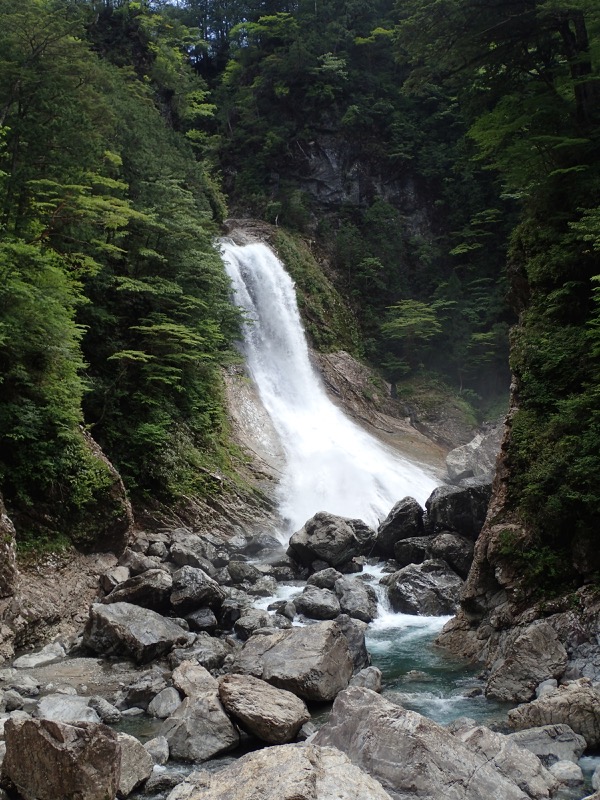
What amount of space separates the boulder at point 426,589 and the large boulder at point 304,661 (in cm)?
406

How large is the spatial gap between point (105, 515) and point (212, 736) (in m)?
7.41

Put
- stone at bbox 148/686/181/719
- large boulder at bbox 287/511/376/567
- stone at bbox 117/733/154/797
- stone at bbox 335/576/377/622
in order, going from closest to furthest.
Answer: stone at bbox 117/733/154/797 → stone at bbox 148/686/181/719 → stone at bbox 335/576/377/622 → large boulder at bbox 287/511/376/567

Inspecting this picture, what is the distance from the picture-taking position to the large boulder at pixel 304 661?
853 cm

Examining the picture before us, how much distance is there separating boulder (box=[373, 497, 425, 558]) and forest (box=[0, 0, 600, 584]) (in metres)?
5.00

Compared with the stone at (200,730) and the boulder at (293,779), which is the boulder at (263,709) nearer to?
the stone at (200,730)

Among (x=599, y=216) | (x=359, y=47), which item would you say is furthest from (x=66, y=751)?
(x=359, y=47)

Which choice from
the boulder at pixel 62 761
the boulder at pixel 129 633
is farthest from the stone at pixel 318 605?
the boulder at pixel 62 761

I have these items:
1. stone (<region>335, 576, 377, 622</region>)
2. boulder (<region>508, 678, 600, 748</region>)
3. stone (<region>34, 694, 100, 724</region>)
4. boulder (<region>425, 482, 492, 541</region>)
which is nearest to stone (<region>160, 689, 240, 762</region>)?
stone (<region>34, 694, 100, 724</region>)

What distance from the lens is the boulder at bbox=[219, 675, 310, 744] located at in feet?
24.4

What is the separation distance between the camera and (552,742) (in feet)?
21.9

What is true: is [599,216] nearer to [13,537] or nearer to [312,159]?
[13,537]

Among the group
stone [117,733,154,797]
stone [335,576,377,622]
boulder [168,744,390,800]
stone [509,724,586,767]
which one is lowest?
stone [335,576,377,622]

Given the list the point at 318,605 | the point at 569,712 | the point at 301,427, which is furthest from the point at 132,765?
the point at 301,427

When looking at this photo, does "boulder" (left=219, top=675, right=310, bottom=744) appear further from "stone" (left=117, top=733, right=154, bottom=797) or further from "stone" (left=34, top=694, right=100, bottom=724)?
"stone" (left=34, top=694, right=100, bottom=724)
